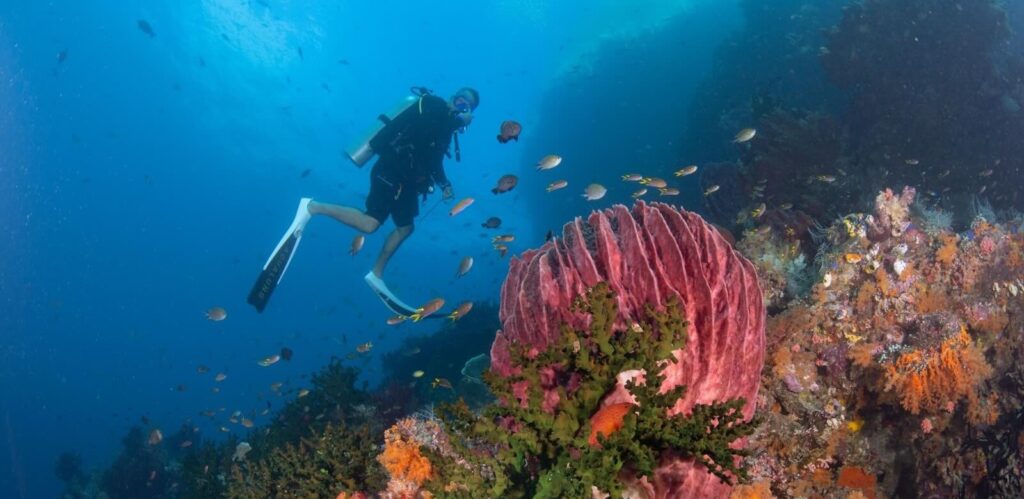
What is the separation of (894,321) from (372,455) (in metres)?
A: 5.66

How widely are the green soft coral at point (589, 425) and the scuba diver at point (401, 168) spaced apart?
9.80 metres

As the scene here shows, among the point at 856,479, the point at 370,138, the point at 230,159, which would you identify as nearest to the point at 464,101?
the point at 370,138

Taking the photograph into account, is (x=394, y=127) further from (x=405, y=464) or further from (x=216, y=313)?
(x=405, y=464)

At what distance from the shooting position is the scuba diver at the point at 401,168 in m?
13.0

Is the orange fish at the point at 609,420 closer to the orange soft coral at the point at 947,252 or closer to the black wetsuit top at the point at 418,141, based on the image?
the orange soft coral at the point at 947,252

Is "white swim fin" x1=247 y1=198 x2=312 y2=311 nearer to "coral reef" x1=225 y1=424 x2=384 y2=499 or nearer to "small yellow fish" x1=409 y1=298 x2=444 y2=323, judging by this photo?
"small yellow fish" x1=409 y1=298 x2=444 y2=323

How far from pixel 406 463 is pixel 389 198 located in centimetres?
954

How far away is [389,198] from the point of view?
44.3 ft

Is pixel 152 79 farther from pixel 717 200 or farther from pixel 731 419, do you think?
pixel 731 419

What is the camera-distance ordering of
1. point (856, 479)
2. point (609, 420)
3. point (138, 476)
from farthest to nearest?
point (138, 476) → point (856, 479) → point (609, 420)

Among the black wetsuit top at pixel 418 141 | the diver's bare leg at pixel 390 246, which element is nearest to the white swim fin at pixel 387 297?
the diver's bare leg at pixel 390 246

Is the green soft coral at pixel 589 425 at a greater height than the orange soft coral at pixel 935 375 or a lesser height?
greater

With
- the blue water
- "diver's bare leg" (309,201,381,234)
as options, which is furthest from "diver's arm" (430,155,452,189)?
the blue water

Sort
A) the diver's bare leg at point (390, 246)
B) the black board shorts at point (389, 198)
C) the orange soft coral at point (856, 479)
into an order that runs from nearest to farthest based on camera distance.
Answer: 1. the orange soft coral at point (856, 479)
2. the black board shorts at point (389, 198)
3. the diver's bare leg at point (390, 246)
